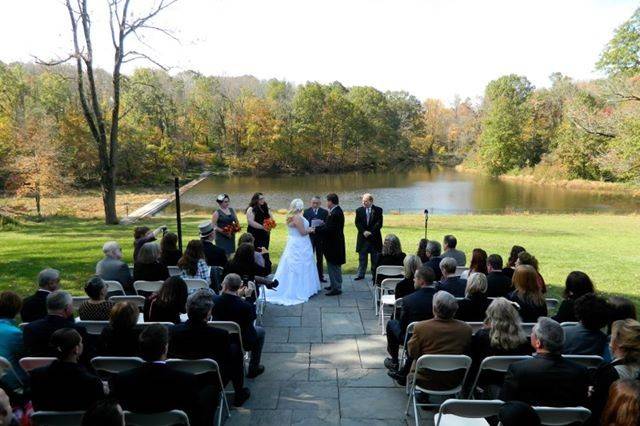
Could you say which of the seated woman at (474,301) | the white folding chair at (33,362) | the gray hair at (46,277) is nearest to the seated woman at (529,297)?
the seated woman at (474,301)

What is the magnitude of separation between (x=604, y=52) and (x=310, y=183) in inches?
1518

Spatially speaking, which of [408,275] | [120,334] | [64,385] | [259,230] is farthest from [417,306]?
[259,230]

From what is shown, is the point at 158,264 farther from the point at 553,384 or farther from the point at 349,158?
the point at 349,158

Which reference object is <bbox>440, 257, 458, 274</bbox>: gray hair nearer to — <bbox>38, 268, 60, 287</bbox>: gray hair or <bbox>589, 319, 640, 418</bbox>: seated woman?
<bbox>589, 319, 640, 418</bbox>: seated woman

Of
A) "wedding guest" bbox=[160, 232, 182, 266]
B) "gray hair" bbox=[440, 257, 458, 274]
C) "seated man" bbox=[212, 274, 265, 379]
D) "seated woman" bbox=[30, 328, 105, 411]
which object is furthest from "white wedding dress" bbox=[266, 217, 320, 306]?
"seated woman" bbox=[30, 328, 105, 411]

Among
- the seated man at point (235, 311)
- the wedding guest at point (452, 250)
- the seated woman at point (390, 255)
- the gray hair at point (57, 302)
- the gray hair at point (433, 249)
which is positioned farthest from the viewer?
the seated woman at point (390, 255)

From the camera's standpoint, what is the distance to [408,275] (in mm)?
5883

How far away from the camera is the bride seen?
8.17m

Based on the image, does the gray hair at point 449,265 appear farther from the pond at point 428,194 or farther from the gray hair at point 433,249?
the pond at point 428,194

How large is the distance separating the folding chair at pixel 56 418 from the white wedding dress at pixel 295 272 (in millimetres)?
5018

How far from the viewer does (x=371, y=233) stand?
914 centimetres

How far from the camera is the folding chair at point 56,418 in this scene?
10.2 feet

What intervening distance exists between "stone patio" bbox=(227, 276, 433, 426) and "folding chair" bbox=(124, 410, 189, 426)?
1.23 m

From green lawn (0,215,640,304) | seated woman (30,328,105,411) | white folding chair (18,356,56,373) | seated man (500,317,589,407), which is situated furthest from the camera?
green lawn (0,215,640,304)
